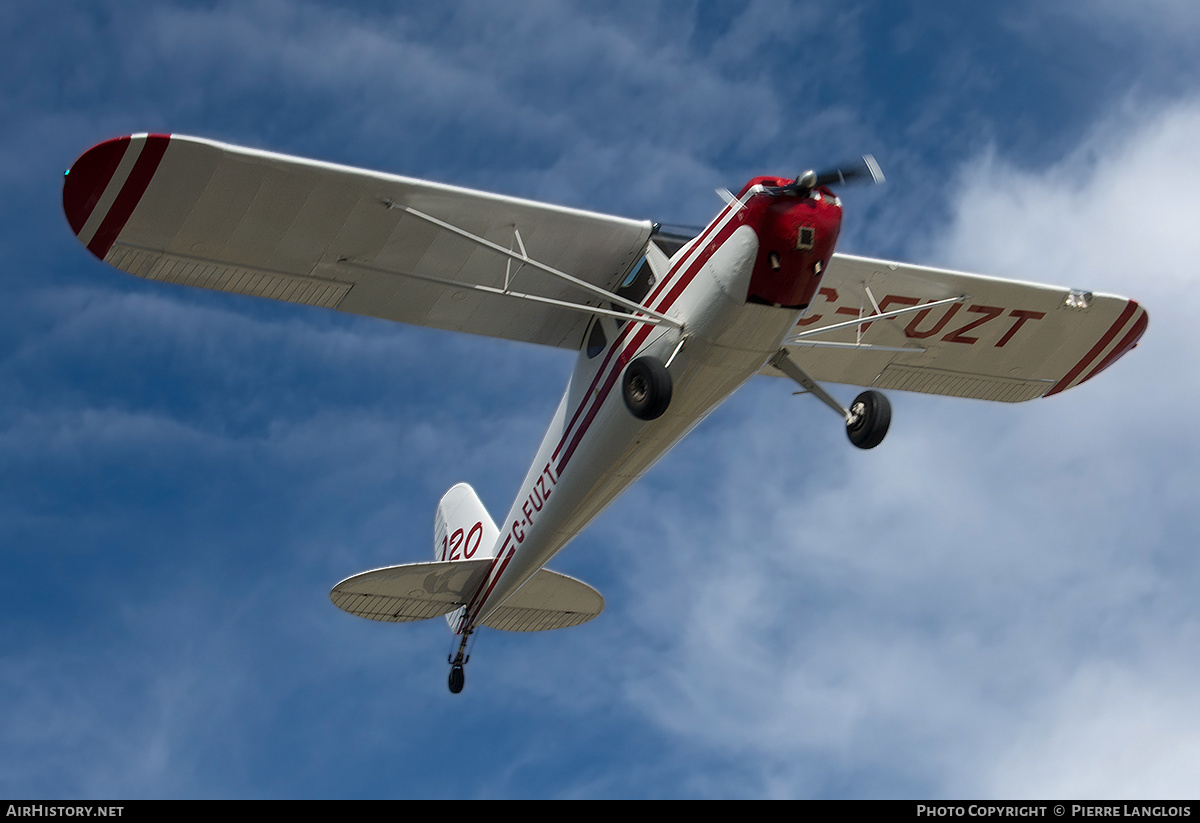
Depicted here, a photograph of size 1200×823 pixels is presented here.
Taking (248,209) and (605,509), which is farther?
(605,509)

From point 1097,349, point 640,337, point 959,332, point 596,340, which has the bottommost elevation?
point 640,337

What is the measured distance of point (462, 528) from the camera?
755 inches

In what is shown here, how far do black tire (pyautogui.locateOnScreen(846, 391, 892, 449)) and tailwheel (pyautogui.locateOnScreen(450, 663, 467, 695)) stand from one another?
6.21 m

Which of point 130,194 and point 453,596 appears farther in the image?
point 453,596

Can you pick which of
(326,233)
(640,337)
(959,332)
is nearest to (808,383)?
(640,337)

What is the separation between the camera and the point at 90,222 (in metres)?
12.8

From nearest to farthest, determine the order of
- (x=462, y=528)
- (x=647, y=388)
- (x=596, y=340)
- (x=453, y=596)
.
→ (x=647, y=388) → (x=596, y=340) → (x=453, y=596) → (x=462, y=528)

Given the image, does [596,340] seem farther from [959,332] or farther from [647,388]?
[959,332]

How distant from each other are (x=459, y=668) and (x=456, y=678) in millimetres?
125

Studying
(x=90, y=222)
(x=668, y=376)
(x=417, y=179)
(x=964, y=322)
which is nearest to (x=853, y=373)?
(x=964, y=322)

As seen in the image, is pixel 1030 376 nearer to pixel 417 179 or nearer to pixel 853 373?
pixel 853 373

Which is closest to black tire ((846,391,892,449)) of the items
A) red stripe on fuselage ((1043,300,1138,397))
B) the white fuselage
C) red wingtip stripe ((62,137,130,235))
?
the white fuselage

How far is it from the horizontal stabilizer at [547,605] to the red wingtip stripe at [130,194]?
6420 millimetres

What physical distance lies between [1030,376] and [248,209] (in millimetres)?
9662
